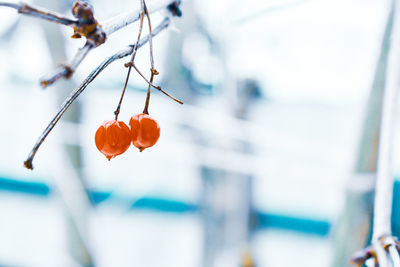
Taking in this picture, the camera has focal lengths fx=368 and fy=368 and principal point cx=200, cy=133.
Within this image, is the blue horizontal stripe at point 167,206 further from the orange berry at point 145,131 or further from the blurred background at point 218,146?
the orange berry at point 145,131

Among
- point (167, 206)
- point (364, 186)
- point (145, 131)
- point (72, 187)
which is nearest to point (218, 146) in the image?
point (72, 187)

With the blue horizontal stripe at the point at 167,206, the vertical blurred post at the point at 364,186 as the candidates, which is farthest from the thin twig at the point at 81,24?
the blue horizontal stripe at the point at 167,206

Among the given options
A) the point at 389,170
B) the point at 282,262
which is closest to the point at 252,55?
the point at 389,170

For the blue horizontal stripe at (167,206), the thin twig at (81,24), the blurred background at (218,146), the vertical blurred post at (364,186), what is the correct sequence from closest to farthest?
the thin twig at (81,24) → the vertical blurred post at (364,186) → the blurred background at (218,146) → the blue horizontal stripe at (167,206)

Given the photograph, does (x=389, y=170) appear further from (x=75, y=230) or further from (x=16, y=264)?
(x=16, y=264)

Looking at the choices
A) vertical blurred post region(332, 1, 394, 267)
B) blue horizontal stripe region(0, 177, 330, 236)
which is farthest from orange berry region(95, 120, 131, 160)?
blue horizontal stripe region(0, 177, 330, 236)

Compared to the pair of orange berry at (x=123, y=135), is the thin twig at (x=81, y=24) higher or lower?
higher

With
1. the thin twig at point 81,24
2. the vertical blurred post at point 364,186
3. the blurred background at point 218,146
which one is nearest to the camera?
the thin twig at point 81,24
